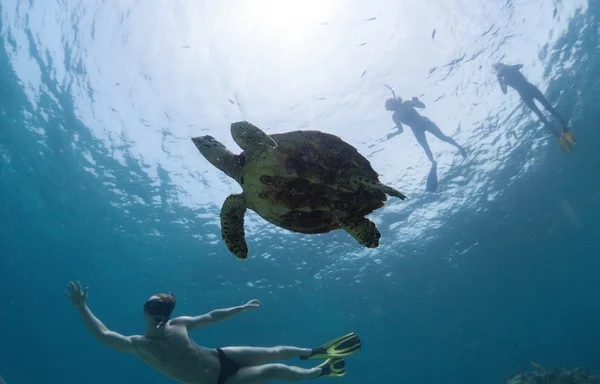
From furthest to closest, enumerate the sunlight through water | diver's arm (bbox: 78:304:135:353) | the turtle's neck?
the sunlight through water → diver's arm (bbox: 78:304:135:353) → the turtle's neck

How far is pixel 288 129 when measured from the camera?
13.9 m

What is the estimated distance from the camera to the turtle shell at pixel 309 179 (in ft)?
12.5

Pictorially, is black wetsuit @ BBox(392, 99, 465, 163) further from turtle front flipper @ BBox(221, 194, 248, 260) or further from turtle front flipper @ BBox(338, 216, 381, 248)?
turtle front flipper @ BBox(221, 194, 248, 260)

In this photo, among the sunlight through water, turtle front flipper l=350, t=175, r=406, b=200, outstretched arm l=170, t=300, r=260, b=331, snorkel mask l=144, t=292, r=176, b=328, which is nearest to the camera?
turtle front flipper l=350, t=175, r=406, b=200

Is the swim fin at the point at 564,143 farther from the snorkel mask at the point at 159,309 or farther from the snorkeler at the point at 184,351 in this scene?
the snorkel mask at the point at 159,309

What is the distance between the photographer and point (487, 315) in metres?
41.3

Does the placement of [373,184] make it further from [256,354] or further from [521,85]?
[521,85]

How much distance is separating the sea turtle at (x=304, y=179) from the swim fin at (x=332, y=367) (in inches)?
164

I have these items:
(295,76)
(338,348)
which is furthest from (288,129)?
(338,348)

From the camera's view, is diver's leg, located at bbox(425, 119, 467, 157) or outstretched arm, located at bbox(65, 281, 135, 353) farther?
diver's leg, located at bbox(425, 119, 467, 157)

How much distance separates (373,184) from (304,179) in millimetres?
784

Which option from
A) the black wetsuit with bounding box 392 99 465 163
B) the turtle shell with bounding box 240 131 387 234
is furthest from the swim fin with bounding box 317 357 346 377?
the black wetsuit with bounding box 392 99 465 163

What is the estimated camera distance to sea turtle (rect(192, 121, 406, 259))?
380cm

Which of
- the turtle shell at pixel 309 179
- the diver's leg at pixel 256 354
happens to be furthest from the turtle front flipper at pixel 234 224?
the diver's leg at pixel 256 354
